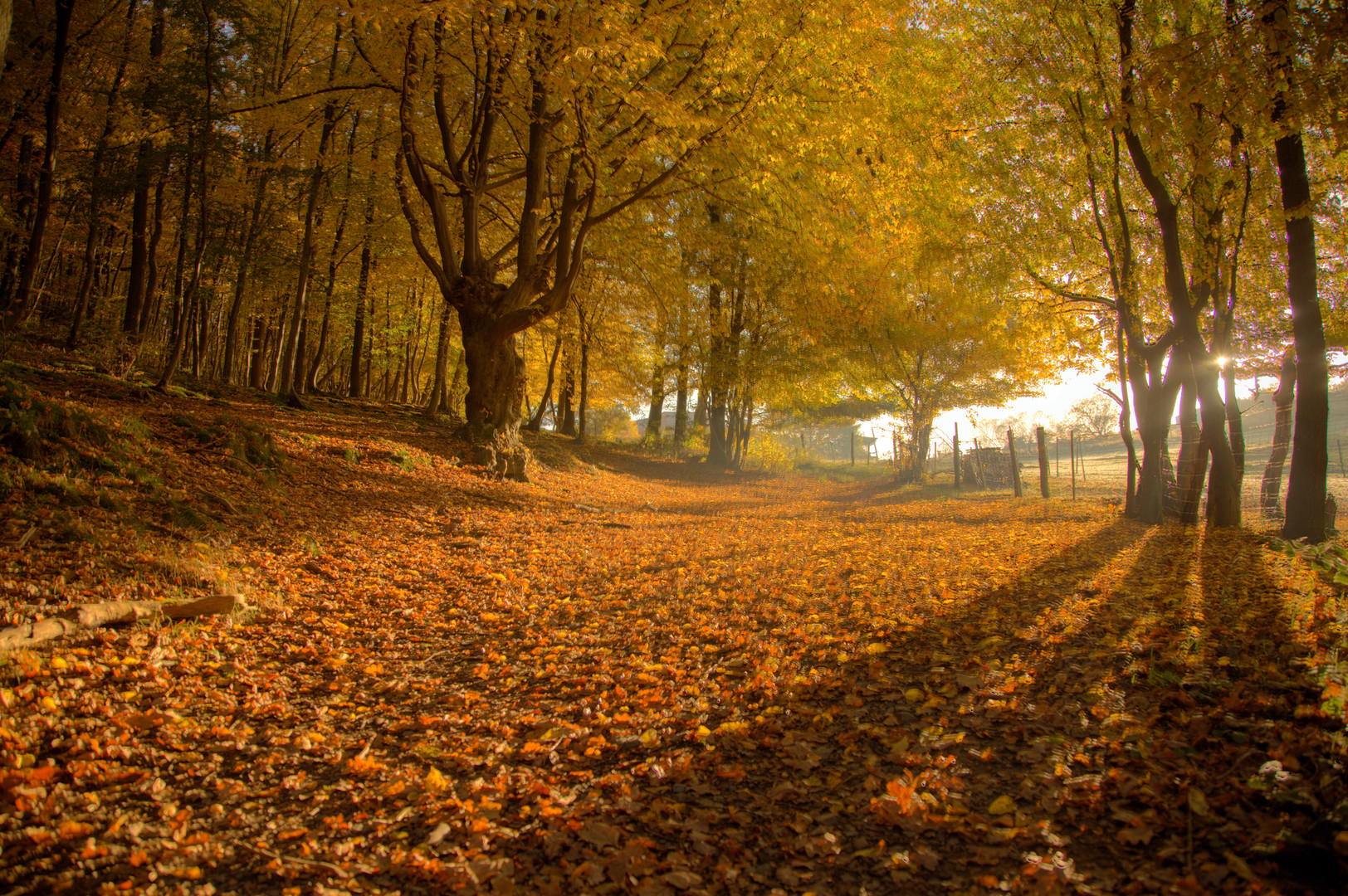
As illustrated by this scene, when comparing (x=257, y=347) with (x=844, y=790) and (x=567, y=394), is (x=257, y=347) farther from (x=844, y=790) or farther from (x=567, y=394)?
(x=844, y=790)

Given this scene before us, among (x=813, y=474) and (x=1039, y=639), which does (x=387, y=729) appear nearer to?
(x=1039, y=639)

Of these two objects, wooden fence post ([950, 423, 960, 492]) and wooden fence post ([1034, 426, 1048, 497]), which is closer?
wooden fence post ([1034, 426, 1048, 497])

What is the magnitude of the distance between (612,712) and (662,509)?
8358 mm

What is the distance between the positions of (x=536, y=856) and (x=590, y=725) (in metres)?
0.97

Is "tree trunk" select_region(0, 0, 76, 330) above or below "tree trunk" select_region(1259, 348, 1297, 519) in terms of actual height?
above

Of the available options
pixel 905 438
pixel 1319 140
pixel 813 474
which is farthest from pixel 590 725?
pixel 813 474

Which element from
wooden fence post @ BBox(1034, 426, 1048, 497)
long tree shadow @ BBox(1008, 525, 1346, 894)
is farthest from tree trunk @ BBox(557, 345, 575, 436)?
long tree shadow @ BBox(1008, 525, 1346, 894)

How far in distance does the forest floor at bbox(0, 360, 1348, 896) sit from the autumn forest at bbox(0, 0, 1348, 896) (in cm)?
2

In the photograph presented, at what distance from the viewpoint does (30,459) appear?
455 centimetres

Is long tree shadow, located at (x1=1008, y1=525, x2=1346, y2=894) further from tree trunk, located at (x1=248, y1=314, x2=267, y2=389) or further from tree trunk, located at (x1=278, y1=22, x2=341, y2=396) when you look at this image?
Result: tree trunk, located at (x1=248, y1=314, x2=267, y2=389)

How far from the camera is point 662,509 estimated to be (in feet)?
38.4

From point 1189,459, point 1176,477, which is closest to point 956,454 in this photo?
point 1176,477

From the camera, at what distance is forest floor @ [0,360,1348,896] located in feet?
6.79

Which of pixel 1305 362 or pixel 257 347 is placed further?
pixel 257 347
